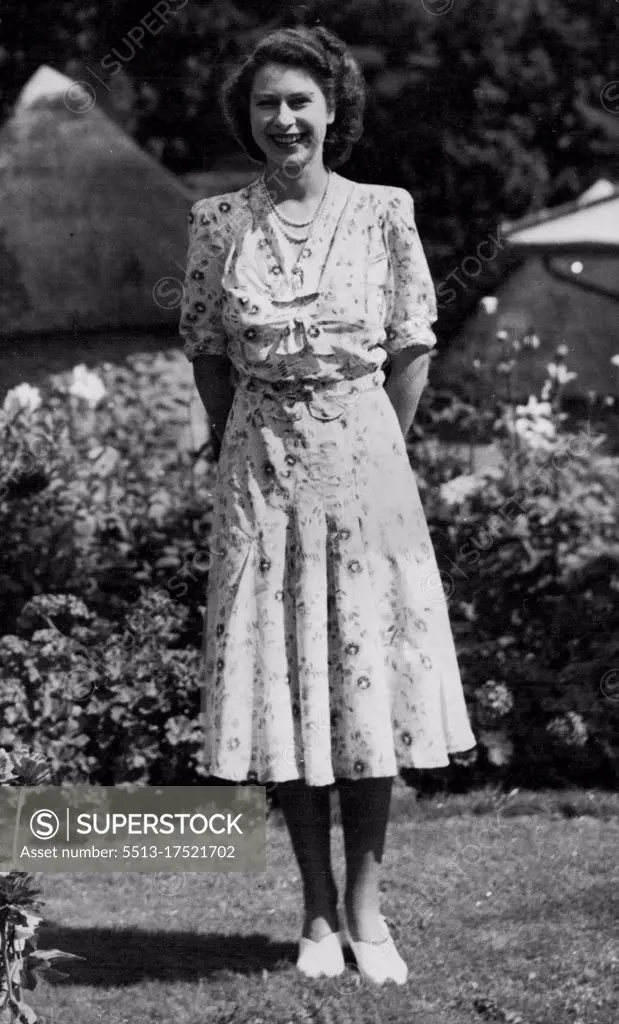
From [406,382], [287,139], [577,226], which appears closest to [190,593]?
[406,382]

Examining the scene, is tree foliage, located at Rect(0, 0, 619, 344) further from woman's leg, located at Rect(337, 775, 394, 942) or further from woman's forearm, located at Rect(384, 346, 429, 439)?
woman's leg, located at Rect(337, 775, 394, 942)

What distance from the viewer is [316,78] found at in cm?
338

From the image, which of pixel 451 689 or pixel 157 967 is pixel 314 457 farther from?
pixel 157 967

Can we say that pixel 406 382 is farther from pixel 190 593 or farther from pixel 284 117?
pixel 190 593

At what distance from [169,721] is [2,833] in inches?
25.1

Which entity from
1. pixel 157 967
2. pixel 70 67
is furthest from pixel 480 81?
pixel 157 967

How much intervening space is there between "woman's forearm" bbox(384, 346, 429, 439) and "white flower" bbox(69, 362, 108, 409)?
249cm

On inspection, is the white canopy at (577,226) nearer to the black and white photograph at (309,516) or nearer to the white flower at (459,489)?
the black and white photograph at (309,516)

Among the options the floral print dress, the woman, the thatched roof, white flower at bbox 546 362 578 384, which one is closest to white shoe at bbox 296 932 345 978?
the woman

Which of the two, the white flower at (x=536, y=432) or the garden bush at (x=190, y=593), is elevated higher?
the white flower at (x=536, y=432)

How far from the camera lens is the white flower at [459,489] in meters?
5.42

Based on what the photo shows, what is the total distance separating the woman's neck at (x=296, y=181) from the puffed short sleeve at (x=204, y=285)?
16 centimetres

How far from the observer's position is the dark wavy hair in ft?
11.0

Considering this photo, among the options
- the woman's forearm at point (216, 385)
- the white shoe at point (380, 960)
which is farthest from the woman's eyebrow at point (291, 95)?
the white shoe at point (380, 960)
